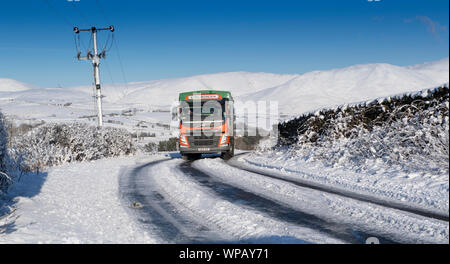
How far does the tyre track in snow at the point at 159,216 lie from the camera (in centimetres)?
425

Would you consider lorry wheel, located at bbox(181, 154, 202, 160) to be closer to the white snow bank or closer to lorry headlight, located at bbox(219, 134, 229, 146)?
lorry headlight, located at bbox(219, 134, 229, 146)

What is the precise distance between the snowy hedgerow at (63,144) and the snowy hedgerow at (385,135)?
9.92 meters

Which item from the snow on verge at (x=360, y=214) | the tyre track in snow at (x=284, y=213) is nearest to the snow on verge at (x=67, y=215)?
the tyre track in snow at (x=284, y=213)

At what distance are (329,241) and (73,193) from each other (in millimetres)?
6046

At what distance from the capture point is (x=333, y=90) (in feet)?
288

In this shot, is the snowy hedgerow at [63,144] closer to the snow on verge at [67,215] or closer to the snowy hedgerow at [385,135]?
the snow on verge at [67,215]

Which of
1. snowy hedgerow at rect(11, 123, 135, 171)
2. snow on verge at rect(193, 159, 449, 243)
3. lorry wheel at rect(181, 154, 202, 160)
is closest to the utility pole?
snowy hedgerow at rect(11, 123, 135, 171)

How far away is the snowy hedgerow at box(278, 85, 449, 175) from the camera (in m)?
7.79

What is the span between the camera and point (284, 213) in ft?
17.6

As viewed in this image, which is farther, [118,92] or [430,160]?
[118,92]

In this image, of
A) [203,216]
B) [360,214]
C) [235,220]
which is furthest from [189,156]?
[360,214]
